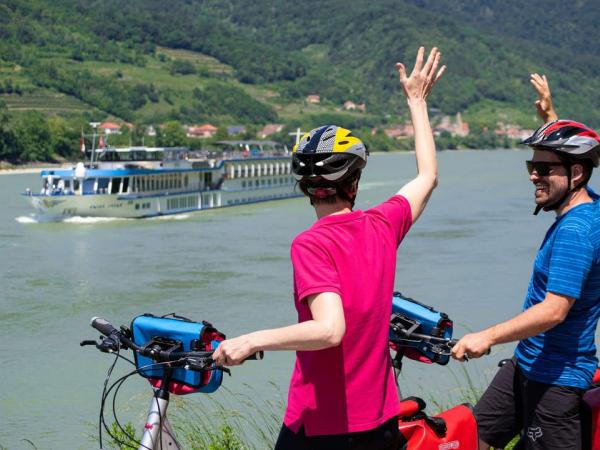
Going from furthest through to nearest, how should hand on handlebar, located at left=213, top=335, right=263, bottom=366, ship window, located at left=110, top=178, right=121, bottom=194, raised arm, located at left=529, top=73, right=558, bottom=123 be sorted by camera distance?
ship window, located at left=110, top=178, right=121, bottom=194
raised arm, located at left=529, top=73, right=558, bottom=123
hand on handlebar, located at left=213, top=335, right=263, bottom=366

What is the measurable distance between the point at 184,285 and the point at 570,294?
683 inches

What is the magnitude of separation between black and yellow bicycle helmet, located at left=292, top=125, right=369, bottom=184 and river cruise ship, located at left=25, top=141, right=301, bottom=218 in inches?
1295

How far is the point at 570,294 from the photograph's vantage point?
121 inches

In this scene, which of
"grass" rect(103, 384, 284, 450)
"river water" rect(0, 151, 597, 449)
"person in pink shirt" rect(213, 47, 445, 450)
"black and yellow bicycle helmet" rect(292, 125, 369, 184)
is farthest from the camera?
"river water" rect(0, 151, 597, 449)

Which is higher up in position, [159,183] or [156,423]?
[156,423]

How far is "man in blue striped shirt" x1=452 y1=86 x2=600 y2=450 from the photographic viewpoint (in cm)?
314

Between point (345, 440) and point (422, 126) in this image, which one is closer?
point (345, 440)

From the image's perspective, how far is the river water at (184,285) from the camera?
34.7ft

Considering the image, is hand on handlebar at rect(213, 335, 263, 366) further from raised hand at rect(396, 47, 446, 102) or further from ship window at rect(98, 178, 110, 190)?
ship window at rect(98, 178, 110, 190)

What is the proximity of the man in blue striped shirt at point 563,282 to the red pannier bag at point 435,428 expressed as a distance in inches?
7.6

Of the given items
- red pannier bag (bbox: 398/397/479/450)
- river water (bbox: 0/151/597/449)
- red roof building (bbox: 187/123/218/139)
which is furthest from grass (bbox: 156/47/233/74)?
red pannier bag (bbox: 398/397/479/450)

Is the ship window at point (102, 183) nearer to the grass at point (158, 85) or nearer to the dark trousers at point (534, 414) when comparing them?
the dark trousers at point (534, 414)

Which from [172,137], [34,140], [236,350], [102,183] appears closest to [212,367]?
[236,350]

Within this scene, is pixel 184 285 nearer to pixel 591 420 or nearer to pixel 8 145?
pixel 591 420
